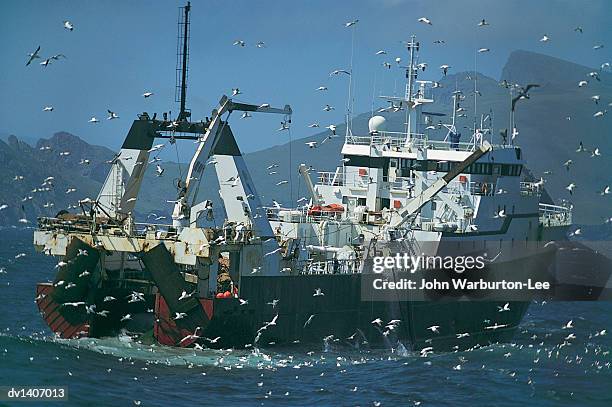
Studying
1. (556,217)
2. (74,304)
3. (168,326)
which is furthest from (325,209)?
(556,217)

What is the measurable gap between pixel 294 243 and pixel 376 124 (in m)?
8.92

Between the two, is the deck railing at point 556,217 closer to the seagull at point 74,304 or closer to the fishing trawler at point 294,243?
the fishing trawler at point 294,243

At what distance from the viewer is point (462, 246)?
152 ft

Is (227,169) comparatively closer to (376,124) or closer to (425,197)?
(425,197)

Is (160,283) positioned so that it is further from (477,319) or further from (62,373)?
(477,319)

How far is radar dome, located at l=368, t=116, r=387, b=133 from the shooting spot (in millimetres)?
50031

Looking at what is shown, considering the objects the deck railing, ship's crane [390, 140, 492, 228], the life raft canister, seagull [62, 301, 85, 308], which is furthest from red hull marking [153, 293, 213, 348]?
the deck railing

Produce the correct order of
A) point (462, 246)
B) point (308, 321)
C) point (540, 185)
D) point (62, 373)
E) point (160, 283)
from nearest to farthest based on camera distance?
point (62, 373) < point (160, 283) < point (308, 321) < point (462, 246) < point (540, 185)

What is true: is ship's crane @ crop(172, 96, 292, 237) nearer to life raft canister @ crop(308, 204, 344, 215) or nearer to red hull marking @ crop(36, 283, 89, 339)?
red hull marking @ crop(36, 283, 89, 339)

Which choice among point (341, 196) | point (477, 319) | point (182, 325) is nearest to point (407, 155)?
point (341, 196)

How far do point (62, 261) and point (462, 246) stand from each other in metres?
15.0

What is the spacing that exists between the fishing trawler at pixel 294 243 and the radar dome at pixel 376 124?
0.18 feet

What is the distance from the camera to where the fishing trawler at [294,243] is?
38812 mm

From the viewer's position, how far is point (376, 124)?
50062 mm
